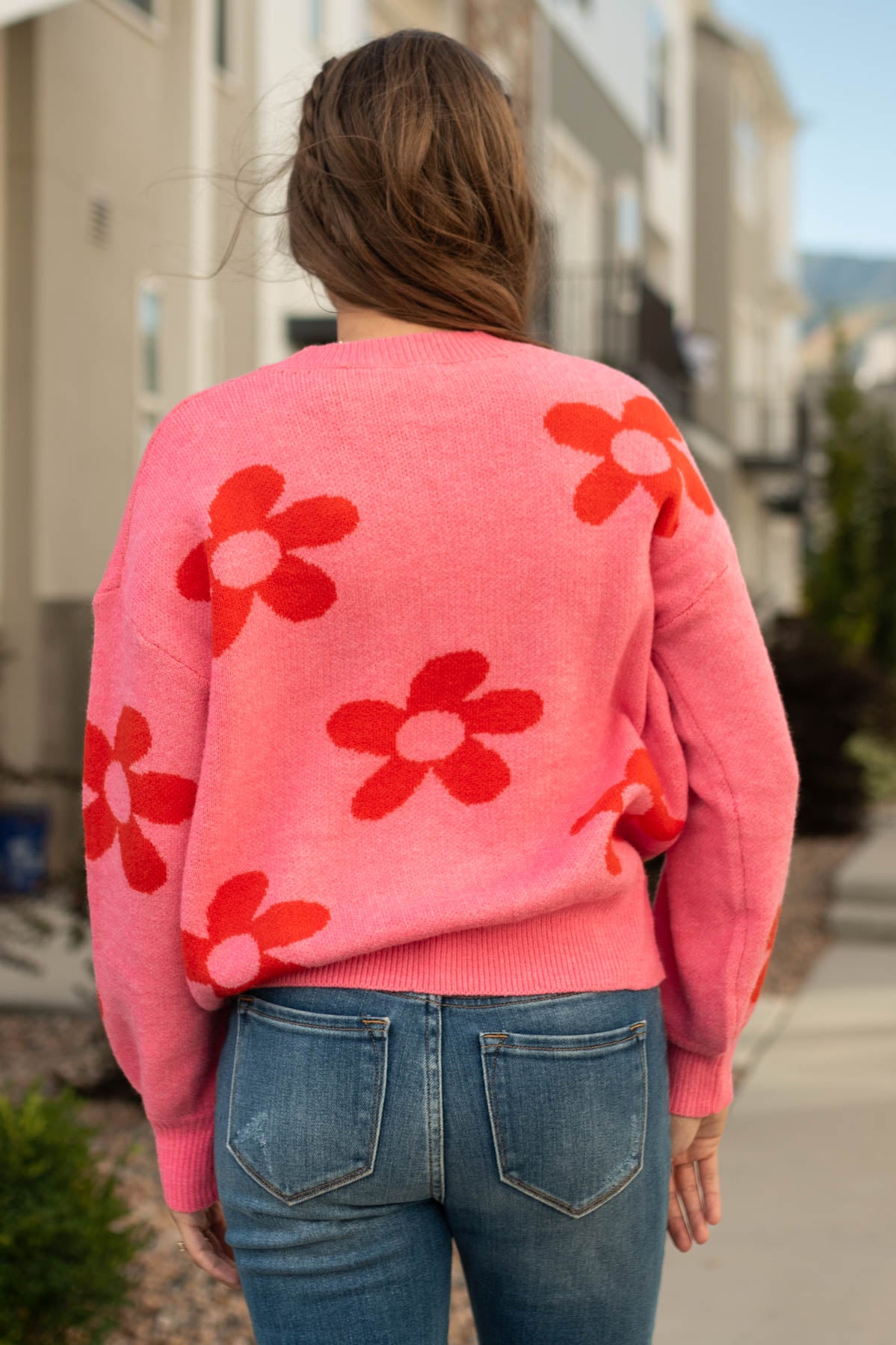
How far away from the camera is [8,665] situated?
734 centimetres

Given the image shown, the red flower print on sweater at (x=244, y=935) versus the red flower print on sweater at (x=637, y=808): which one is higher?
the red flower print on sweater at (x=637, y=808)

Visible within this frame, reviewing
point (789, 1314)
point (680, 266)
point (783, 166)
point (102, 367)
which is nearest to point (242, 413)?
point (789, 1314)

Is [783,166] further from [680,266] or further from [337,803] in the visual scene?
[337,803]

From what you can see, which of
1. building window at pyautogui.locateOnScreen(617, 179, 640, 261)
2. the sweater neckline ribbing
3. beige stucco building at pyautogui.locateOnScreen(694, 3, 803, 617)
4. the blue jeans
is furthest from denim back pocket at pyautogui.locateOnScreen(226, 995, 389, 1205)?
beige stucco building at pyautogui.locateOnScreen(694, 3, 803, 617)

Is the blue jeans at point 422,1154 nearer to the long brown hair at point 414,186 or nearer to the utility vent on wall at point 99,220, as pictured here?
the long brown hair at point 414,186

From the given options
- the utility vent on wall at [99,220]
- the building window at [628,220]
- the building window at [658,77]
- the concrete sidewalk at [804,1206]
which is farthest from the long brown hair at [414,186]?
the building window at [658,77]

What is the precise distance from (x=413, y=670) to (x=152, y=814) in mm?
292

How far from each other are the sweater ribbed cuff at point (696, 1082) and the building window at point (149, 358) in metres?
7.37

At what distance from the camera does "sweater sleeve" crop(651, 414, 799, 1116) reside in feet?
4.51

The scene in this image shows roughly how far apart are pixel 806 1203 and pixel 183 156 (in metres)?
6.91

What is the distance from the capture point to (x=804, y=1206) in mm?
3561

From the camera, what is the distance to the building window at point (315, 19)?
9.84 m

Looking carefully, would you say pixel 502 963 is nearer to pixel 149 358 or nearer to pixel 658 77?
pixel 149 358

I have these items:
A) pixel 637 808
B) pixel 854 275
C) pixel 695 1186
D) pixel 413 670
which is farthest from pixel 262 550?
pixel 854 275
